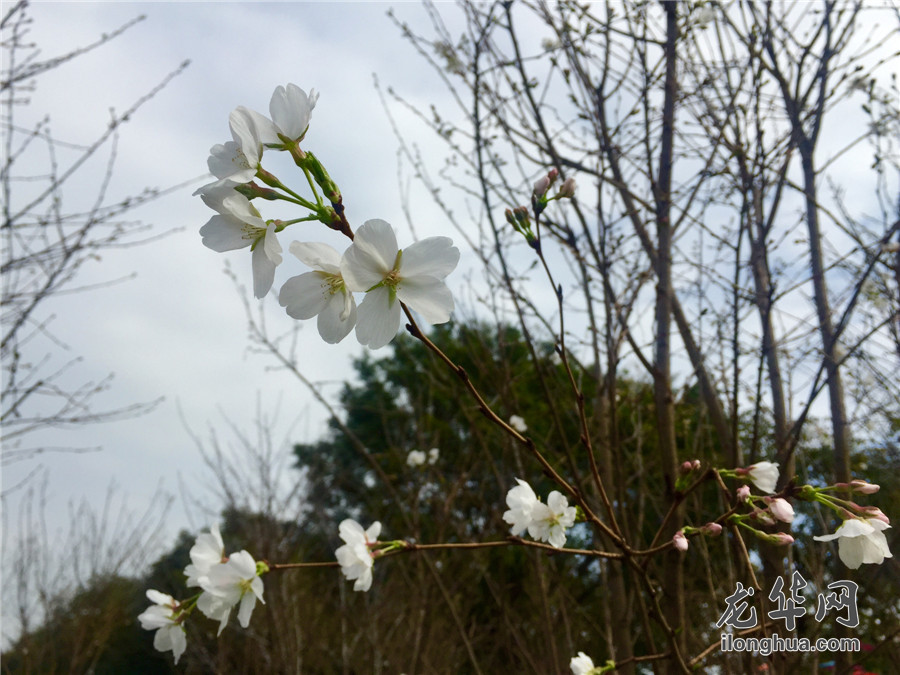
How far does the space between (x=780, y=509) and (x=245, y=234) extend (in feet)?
2.68

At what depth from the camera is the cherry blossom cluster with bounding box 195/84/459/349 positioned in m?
0.76

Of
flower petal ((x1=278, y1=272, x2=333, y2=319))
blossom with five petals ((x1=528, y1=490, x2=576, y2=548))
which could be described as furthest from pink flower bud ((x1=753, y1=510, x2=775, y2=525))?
Answer: flower petal ((x1=278, y1=272, x2=333, y2=319))

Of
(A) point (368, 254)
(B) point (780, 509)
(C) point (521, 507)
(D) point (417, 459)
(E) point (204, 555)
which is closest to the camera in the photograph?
(A) point (368, 254)

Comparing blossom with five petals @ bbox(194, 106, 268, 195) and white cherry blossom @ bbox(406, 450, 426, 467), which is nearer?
blossom with five petals @ bbox(194, 106, 268, 195)

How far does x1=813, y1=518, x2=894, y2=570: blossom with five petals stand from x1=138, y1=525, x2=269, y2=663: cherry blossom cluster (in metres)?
0.89

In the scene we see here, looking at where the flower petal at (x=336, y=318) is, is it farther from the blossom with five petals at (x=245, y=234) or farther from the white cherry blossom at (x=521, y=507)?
the white cherry blossom at (x=521, y=507)

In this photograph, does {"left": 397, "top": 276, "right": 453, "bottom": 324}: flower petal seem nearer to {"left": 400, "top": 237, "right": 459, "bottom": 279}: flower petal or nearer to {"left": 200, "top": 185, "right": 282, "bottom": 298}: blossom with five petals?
{"left": 400, "top": 237, "right": 459, "bottom": 279}: flower petal

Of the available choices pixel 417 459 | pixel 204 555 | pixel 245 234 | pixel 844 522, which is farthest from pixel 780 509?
pixel 417 459

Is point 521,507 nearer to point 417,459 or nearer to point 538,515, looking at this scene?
point 538,515

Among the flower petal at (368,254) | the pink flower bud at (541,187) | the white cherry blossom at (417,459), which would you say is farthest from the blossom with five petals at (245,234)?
the white cherry blossom at (417,459)

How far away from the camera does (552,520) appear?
1.32 m

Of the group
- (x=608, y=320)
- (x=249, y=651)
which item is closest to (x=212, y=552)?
(x=608, y=320)

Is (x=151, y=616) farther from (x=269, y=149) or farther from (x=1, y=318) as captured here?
(x=1, y=318)

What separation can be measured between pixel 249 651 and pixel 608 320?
14.7 ft
